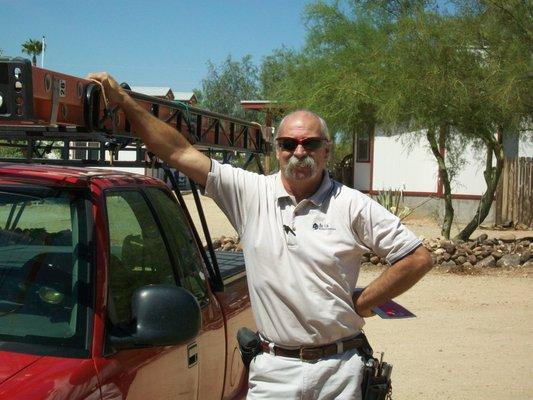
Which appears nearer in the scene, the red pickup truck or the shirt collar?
the red pickup truck

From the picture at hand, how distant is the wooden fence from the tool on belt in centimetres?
1911

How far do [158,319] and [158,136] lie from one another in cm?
92

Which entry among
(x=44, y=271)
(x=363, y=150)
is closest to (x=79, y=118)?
(x=44, y=271)

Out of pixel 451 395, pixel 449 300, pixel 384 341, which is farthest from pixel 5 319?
pixel 449 300

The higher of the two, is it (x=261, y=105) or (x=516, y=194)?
(x=261, y=105)

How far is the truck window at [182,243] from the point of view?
3.96 meters

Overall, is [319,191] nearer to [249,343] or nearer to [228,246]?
[249,343]

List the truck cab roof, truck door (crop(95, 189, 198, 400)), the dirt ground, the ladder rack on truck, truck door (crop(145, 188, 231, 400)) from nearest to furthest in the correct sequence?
the ladder rack on truck
truck door (crop(95, 189, 198, 400))
the truck cab roof
truck door (crop(145, 188, 231, 400))
the dirt ground

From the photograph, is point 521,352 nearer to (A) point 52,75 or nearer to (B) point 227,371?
(B) point 227,371

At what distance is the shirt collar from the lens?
3.46 metres

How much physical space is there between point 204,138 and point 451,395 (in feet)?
11.0

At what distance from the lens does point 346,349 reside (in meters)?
3.41

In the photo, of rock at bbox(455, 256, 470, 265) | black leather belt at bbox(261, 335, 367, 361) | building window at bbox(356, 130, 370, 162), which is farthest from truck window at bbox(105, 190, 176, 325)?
building window at bbox(356, 130, 370, 162)

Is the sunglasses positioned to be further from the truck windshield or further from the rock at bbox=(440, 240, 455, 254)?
the rock at bbox=(440, 240, 455, 254)
